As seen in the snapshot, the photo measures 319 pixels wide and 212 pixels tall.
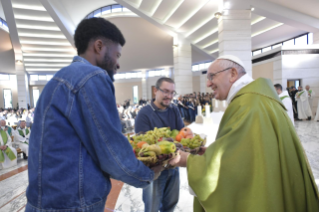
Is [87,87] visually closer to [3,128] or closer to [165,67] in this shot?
[3,128]

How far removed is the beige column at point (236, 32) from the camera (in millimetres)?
8977

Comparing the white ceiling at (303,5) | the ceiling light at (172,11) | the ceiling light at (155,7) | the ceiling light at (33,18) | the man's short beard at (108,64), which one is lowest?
the man's short beard at (108,64)

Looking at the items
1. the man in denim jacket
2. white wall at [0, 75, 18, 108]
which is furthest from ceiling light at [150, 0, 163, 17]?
white wall at [0, 75, 18, 108]

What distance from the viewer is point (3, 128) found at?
574 cm

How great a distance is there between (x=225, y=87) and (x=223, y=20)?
27.9ft

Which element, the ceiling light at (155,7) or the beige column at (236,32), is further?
the ceiling light at (155,7)

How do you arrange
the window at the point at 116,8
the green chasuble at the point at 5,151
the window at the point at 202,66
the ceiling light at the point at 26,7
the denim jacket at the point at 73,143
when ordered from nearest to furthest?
the denim jacket at the point at 73,143 → the green chasuble at the point at 5,151 → the ceiling light at the point at 26,7 → the window at the point at 116,8 → the window at the point at 202,66

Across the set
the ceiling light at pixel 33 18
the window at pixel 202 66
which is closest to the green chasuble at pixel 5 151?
the ceiling light at pixel 33 18

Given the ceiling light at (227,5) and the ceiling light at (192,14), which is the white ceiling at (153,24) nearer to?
the ceiling light at (192,14)

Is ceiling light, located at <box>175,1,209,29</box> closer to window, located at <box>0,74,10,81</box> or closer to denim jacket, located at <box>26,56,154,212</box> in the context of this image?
denim jacket, located at <box>26,56,154,212</box>

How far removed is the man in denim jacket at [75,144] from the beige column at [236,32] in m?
9.13

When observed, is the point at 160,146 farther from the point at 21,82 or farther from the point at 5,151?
the point at 21,82

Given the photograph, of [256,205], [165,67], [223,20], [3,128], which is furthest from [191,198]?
[165,67]

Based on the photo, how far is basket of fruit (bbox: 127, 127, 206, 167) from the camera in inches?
48.0
